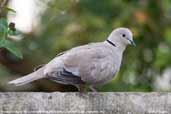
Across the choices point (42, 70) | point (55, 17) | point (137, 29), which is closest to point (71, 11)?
point (55, 17)

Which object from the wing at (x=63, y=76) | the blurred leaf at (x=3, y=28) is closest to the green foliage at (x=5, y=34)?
the blurred leaf at (x=3, y=28)

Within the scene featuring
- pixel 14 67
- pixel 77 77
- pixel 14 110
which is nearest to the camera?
pixel 14 110

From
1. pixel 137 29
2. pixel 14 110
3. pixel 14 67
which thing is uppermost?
pixel 137 29

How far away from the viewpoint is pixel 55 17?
702 centimetres

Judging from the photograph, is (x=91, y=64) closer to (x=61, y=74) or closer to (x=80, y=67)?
(x=80, y=67)

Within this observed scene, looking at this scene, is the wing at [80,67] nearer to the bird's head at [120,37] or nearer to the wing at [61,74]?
the wing at [61,74]

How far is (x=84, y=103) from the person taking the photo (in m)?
3.92

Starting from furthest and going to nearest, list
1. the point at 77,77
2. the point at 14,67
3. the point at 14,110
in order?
the point at 14,67 < the point at 77,77 < the point at 14,110

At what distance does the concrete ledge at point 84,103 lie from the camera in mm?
3840

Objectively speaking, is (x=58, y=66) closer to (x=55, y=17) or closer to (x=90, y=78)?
(x=90, y=78)

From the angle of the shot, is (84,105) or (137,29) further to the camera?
(137,29)

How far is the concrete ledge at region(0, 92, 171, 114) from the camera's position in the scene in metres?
3.84

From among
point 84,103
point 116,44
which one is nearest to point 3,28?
point 84,103

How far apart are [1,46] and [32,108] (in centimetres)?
45
